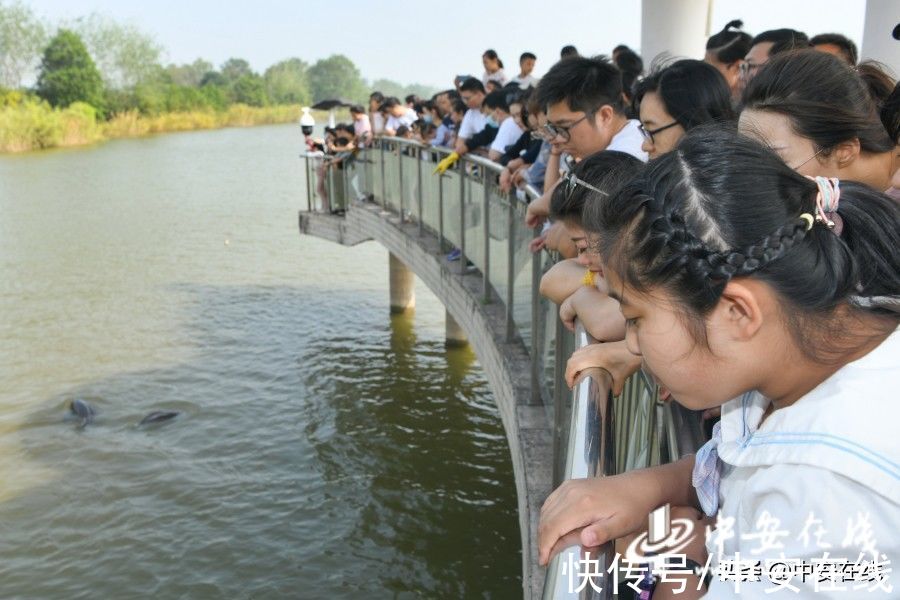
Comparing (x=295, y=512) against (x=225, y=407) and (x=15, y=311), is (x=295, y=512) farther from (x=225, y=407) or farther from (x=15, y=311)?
(x=15, y=311)

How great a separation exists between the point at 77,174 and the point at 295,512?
28.0 meters

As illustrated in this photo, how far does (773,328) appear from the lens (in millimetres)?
1245

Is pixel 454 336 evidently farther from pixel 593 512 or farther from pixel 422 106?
pixel 593 512

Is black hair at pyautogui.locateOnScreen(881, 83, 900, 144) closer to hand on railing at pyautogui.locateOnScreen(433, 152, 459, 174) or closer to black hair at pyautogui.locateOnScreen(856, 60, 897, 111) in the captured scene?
black hair at pyautogui.locateOnScreen(856, 60, 897, 111)

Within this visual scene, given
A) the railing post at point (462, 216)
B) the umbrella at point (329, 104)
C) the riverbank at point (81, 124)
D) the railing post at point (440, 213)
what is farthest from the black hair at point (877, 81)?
the riverbank at point (81, 124)

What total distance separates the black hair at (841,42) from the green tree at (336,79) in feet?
463

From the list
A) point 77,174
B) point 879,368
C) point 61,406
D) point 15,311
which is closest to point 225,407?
point 61,406

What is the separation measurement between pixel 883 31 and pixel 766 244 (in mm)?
5141

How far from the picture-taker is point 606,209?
4.50 ft

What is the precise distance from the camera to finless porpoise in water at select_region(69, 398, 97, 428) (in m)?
10.3

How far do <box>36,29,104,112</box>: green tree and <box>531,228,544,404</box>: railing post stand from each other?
62.3 metres

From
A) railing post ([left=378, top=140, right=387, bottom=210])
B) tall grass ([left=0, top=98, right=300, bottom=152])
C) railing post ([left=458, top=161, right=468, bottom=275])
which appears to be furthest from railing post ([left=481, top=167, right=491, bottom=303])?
tall grass ([left=0, top=98, right=300, bottom=152])

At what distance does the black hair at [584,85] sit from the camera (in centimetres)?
363

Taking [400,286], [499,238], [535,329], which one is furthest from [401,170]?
[535,329]
